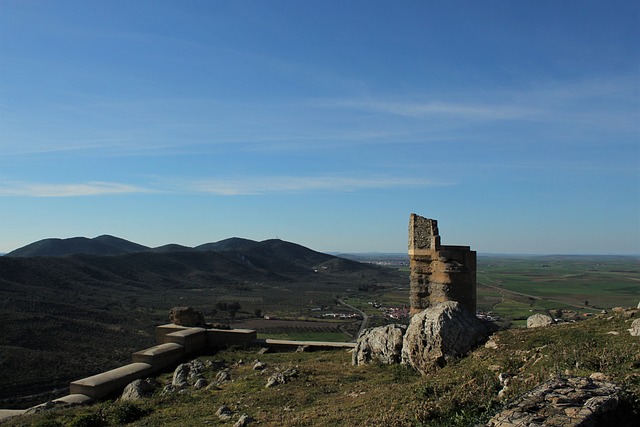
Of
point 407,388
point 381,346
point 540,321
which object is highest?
point 540,321

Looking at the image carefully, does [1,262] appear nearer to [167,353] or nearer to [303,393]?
[167,353]

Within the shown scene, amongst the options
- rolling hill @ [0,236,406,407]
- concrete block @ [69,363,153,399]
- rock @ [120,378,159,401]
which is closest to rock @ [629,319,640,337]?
rock @ [120,378,159,401]

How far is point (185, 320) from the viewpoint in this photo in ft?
65.5

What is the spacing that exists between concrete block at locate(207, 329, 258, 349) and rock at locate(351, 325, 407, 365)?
18.6 ft

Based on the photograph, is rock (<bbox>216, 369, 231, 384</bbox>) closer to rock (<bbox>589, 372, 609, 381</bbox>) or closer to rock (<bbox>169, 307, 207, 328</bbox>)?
rock (<bbox>169, 307, 207, 328</bbox>)

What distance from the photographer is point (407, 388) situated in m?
9.05

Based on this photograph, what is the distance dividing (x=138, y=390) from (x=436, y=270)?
9185 millimetres

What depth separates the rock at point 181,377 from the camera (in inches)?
535

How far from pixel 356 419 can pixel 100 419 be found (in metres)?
6.12

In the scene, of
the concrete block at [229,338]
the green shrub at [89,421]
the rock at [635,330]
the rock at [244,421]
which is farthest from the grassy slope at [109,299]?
the rock at [635,330]

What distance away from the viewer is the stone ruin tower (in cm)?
1450

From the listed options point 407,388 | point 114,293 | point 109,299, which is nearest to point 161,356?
point 407,388

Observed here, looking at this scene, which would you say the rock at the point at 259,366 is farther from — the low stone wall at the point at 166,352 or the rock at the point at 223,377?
the low stone wall at the point at 166,352

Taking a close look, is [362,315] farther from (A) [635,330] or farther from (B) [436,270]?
(A) [635,330]
